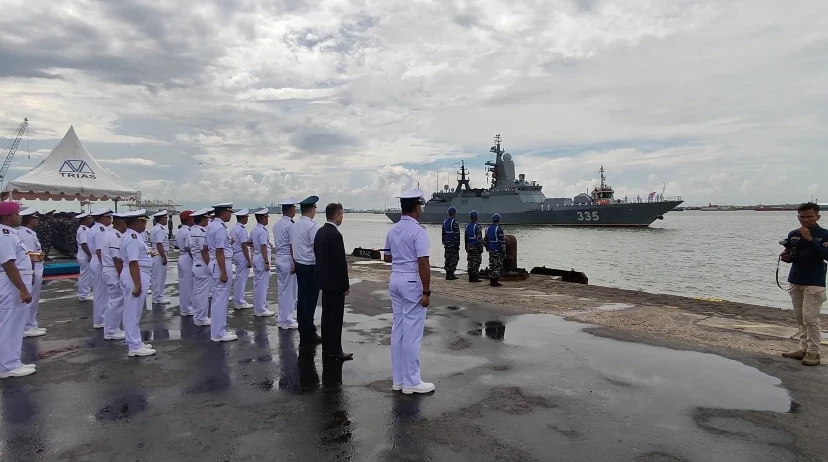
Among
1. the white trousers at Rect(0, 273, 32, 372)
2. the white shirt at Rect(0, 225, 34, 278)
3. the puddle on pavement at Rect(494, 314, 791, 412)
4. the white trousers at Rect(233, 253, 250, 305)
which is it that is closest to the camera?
the puddle on pavement at Rect(494, 314, 791, 412)

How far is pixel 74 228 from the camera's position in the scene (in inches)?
767

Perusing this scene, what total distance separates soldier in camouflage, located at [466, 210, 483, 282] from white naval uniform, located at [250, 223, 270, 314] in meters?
5.90

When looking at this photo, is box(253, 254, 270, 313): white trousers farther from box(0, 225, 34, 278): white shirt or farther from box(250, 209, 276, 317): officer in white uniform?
box(0, 225, 34, 278): white shirt

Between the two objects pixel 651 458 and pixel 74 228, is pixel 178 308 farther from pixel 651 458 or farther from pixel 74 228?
pixel 74 228

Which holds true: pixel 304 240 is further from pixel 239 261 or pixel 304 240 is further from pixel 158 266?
pixel 158 266

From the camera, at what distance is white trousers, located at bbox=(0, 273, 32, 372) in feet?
17.3

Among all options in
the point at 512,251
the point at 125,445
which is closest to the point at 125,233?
the point at 125,445

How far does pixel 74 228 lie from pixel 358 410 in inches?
801

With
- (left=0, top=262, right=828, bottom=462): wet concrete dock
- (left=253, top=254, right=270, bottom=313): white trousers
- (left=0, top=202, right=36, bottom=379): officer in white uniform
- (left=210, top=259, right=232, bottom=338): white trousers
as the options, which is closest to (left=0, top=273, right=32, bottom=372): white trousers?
(left=0, top=202, right=36, bottom=379): officer in white uniform

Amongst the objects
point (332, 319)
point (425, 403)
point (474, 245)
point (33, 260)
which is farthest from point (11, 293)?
point (474, 245)

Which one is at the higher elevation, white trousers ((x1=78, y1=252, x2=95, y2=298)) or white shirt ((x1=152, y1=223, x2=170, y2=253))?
white shirt ((x1=152, y1=223, x2=170, y2=253))

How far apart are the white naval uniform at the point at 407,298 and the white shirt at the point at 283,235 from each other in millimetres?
3319

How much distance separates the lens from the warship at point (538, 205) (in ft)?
206

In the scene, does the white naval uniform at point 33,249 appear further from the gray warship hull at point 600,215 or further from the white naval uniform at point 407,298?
the gray warship hull at point 600,215
